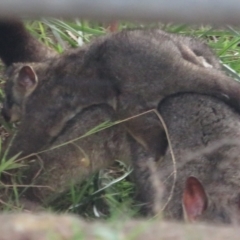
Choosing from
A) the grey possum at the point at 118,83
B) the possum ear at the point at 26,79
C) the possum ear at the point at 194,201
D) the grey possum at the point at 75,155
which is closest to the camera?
the possum ear at the point at 194,201

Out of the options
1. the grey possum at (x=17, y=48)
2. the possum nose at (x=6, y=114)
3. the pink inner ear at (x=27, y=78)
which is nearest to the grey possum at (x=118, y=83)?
the pink inner ear at (x=27, y=78)

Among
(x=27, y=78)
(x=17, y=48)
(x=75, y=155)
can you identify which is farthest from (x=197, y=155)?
(x=17, y=48)

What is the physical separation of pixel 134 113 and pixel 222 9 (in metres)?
2.90

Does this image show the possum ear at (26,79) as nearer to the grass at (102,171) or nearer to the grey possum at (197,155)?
the grass at (102,171)

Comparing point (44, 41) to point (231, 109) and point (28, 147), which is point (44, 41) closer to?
point (28, 147)

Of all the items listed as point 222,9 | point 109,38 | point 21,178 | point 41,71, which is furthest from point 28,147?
point 222,9

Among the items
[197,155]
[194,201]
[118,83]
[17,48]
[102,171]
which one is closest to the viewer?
[194,201]

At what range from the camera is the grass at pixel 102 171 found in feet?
13.9

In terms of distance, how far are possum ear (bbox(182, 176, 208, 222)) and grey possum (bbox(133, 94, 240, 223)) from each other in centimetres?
16

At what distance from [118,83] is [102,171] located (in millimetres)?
635

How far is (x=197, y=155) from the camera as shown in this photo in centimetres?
398

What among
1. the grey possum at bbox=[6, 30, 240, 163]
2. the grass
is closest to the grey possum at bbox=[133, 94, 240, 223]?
the grey possum at bbox=[6, 30, 240, 163]

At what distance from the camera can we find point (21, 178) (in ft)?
14.3

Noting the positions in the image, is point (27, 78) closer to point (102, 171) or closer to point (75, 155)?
point (75, 155)
